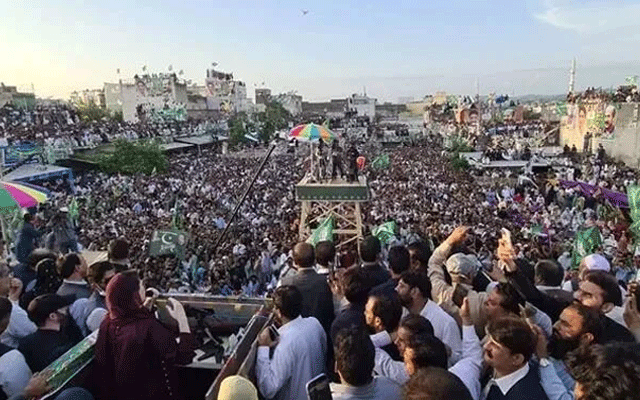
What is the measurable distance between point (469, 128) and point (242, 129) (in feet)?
90.5

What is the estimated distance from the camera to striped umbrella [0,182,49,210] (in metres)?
7.19

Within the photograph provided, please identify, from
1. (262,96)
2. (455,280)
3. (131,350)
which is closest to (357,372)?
(131,350)

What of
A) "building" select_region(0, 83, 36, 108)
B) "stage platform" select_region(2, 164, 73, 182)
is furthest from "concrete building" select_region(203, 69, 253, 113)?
"stage platform" select_region(2, 164, 73, 182)

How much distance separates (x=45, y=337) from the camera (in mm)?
3109

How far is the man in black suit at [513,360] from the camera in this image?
237 centimetres

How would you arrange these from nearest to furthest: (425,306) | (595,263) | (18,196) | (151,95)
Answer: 1. (425,306)
2. (595,263)
3. (18,196)
4. (151,95)

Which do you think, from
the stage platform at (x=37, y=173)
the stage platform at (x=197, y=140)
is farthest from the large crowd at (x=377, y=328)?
the stage platform at (x=197, y=140)

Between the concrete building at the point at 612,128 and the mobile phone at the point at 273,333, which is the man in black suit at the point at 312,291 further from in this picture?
the concrete building at the point at 612,128

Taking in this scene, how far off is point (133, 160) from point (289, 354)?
34.7m

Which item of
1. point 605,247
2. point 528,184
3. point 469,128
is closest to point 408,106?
point 469,128

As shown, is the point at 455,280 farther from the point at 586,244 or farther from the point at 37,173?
the point at 37,173

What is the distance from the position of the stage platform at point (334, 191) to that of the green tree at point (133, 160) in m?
23.8

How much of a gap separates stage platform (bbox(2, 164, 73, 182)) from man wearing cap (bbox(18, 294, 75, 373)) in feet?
81.6

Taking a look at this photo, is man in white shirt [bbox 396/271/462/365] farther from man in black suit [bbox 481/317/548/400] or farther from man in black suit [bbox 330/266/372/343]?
man in black suit [bbox 481/317/548/400]
